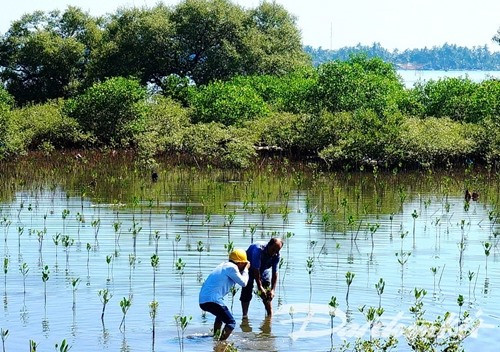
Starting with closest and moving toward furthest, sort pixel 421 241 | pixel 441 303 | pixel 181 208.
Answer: pixel 441 303, pixel 421 241, pixel 181 208

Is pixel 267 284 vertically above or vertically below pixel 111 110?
below

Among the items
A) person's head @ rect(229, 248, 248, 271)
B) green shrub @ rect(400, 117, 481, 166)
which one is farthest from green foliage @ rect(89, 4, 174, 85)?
person's head @ rect(229, 248, 248, 271)

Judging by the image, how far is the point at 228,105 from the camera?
41500 millimetres

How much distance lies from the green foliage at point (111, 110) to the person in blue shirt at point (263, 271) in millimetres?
27311

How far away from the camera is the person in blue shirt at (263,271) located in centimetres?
1476

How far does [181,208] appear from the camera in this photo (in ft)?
86.2

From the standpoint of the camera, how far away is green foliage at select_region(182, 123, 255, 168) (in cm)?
3559

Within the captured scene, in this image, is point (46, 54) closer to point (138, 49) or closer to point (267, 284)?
point (138, 49)

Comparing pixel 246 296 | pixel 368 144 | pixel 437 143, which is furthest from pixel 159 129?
pixel 246 296

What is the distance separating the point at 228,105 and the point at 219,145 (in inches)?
187

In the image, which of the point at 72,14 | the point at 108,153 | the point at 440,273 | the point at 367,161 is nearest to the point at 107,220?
the point at 440,273

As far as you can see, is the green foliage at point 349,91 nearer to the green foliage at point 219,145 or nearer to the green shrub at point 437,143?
the green shrub at point 437,143

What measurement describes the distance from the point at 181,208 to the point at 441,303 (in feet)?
37.1

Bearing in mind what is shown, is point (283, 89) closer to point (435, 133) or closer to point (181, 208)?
point (435, 133)
